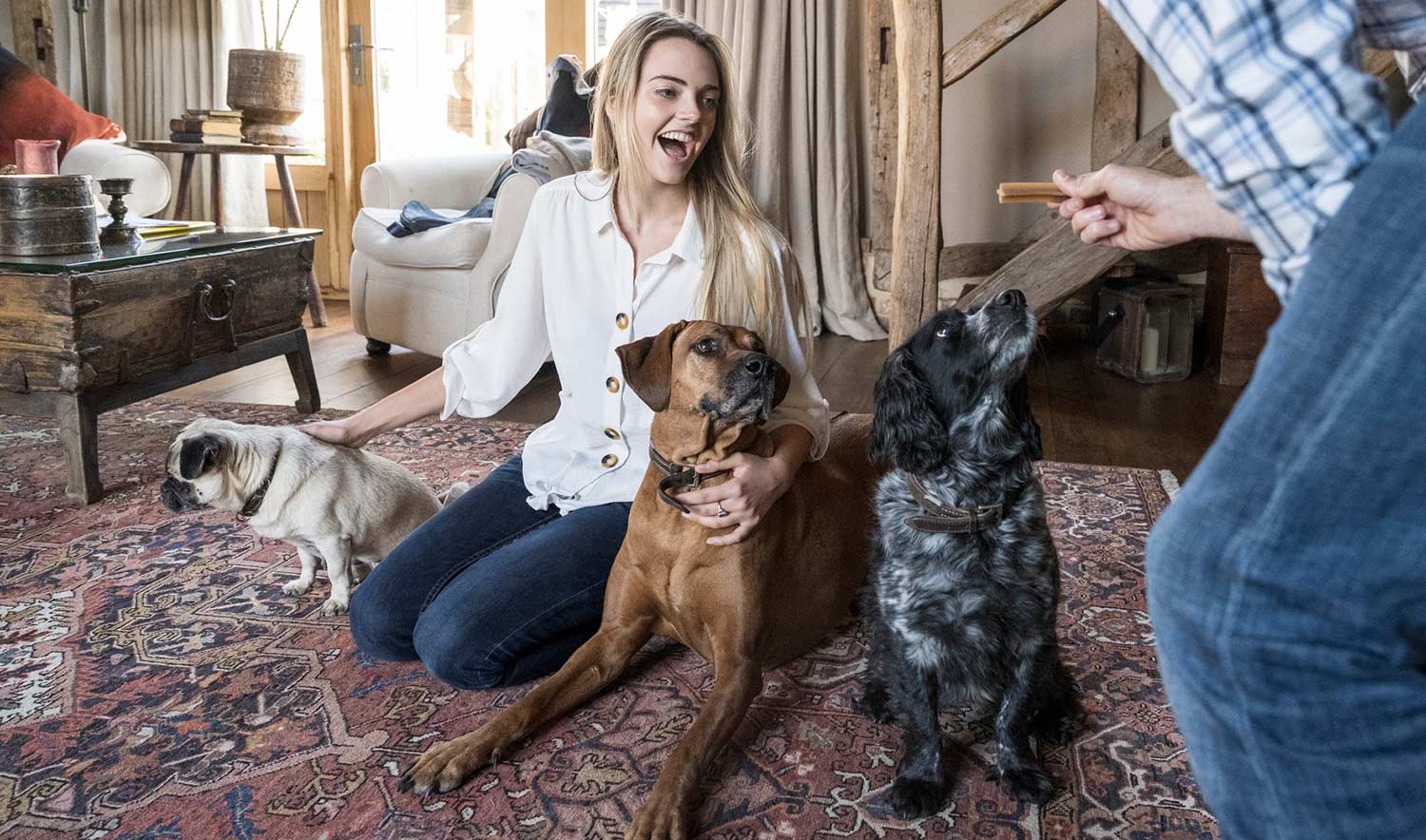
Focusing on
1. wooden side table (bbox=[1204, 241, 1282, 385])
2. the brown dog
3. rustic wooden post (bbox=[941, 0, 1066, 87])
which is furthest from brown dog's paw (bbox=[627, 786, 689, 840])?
wooden side table (bbox=[1204, 241, 1282, 385])

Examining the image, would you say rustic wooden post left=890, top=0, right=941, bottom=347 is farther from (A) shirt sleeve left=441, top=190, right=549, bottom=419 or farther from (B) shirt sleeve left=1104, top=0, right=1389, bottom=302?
(B) shirt sleeve left=1104, top=0, right=1389, bottom=302

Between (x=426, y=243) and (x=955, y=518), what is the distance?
3.52 metres

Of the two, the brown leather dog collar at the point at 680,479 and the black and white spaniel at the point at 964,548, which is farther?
the brown leather dog collar at the point at 680,479

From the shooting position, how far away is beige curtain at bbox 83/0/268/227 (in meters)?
6.82

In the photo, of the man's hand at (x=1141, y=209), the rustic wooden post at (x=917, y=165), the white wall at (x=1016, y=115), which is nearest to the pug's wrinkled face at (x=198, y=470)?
the man's hand at (x=1141, y=209)

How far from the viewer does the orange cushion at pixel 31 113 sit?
5.75 meters

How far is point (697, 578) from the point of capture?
193 centimetres

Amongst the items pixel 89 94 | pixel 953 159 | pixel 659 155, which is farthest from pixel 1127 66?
pixel 89 94

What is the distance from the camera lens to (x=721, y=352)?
6.01 ft

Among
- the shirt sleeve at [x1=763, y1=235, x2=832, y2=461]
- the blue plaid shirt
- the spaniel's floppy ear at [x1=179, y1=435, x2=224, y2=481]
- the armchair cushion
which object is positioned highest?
the blue plaid shirt

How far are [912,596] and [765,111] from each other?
4.53 meters

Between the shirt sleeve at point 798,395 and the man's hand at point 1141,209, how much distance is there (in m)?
0.94

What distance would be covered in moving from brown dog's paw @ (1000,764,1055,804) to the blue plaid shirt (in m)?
1.15

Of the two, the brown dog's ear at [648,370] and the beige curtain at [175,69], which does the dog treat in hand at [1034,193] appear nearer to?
the brown dog's ear at [648,370]
